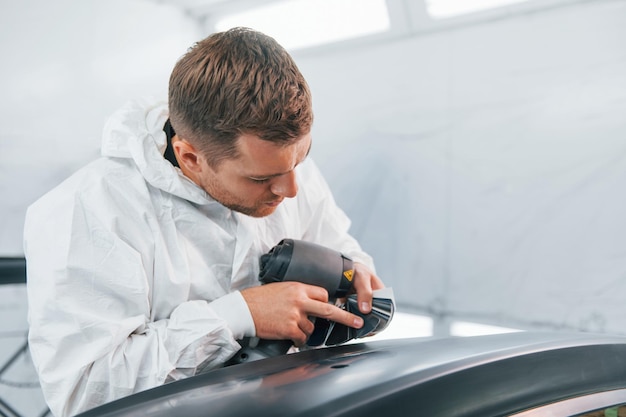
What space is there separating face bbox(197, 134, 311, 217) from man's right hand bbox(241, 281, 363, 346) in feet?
0.62

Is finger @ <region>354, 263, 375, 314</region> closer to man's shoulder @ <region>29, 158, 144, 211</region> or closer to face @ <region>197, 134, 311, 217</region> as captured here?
face @ <region>197, 134, 311, 217</region>

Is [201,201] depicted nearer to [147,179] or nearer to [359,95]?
[147,179]

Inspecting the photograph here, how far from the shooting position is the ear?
44.3 inches

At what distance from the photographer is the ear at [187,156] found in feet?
3.69

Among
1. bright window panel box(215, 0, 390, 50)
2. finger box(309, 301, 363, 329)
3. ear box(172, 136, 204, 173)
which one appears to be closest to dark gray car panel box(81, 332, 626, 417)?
finger box(309, 301, 363, 329)

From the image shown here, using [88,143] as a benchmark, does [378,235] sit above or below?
above

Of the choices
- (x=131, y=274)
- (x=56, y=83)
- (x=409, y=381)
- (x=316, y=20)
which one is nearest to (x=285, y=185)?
(x=131, y=274)

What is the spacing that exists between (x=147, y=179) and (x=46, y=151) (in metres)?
1.03

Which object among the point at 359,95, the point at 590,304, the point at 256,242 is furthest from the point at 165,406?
the point at 359,95

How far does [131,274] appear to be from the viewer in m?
1.05

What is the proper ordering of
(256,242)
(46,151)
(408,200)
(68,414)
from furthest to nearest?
(408,200) < (46,151) < (256,242) < (68,414)

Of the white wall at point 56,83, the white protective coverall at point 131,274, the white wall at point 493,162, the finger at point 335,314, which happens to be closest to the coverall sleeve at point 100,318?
the white protective coverall at point 131,274

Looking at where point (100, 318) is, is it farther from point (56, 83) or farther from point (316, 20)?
point (316, 20)

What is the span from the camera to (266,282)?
116 cm
